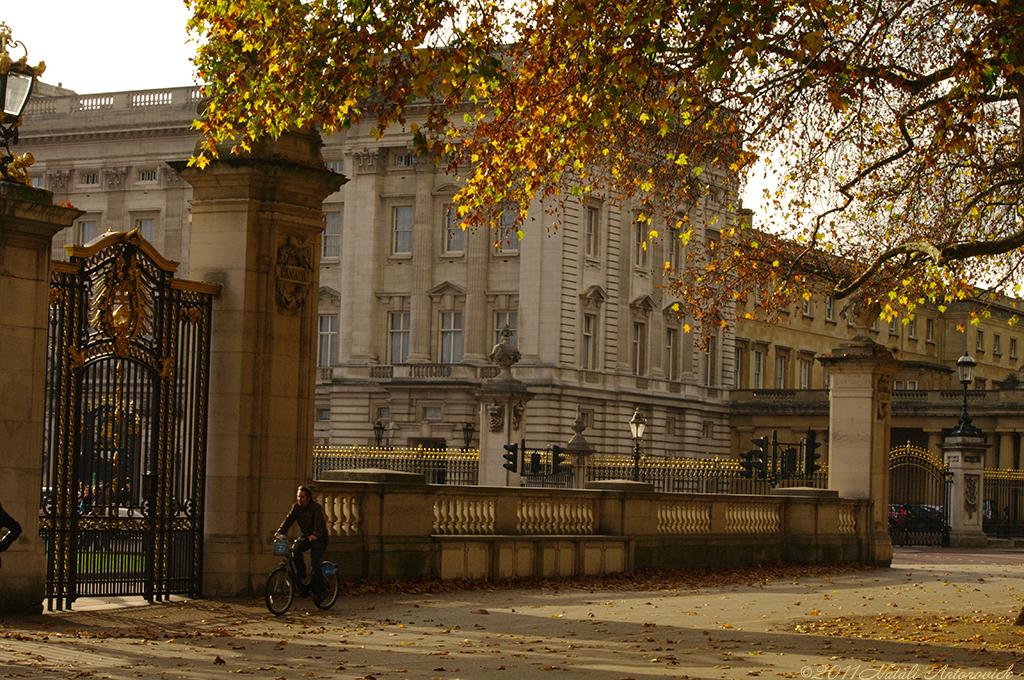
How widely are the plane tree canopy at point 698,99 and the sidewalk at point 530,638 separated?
13.2 ft

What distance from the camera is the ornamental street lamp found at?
15.2m

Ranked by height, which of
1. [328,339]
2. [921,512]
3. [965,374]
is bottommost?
[921,512]

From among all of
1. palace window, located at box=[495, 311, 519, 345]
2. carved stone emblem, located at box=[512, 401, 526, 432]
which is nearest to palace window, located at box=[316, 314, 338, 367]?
palace window, located at box=[495, 311, 519, 345]

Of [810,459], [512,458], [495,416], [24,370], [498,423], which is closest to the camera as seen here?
[24,370]

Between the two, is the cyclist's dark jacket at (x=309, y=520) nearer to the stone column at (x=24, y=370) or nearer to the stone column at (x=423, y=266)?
the stone column at (x=24, y=370)

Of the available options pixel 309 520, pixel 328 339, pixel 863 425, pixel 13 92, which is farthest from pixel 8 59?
pixel 328 339

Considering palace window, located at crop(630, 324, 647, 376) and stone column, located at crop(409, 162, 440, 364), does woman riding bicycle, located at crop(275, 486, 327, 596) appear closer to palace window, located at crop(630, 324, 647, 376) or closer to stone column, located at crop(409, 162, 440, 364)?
stone column, located at crop(409, 162, 440, 364)

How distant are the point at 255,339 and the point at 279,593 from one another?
3186 mm

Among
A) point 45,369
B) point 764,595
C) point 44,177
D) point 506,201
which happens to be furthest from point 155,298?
point 44,177

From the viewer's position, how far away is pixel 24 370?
49.3ft

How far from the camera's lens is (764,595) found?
20.5 meters

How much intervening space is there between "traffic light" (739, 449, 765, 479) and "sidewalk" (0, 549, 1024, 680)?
14.6 metres

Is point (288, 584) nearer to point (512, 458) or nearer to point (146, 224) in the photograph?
point (512, 458)

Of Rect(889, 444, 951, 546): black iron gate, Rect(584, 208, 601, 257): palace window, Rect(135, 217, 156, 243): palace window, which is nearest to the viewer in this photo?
Rect(889, 444, 951, 546): black iron gate
